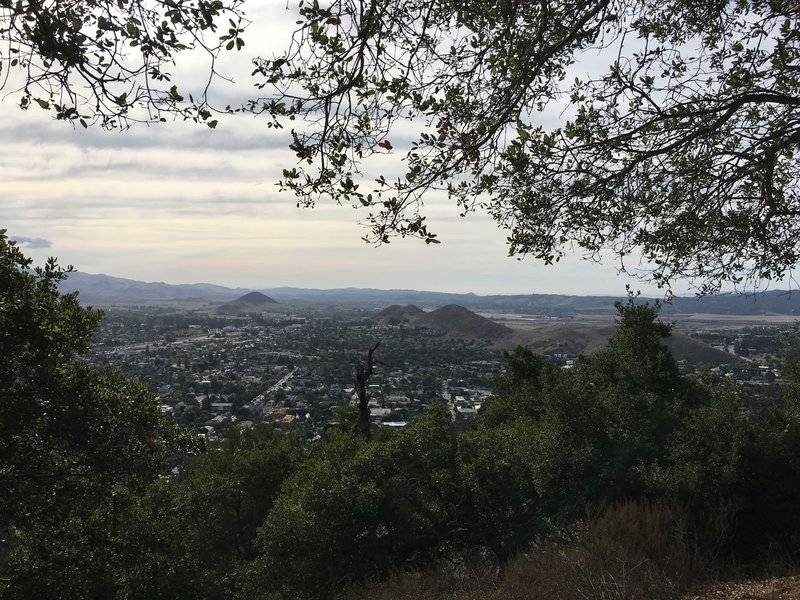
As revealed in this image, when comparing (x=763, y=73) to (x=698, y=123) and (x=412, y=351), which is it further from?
(x=412, y=351)

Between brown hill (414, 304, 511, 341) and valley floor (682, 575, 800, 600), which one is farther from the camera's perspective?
brown hill (414, 304, 511, 341)

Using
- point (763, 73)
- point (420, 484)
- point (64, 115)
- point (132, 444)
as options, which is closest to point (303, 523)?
point (420, 484)

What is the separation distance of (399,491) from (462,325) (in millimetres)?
96089

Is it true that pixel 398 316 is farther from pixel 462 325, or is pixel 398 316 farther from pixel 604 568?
pixel 604 568

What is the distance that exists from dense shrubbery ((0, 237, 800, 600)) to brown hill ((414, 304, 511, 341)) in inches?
3128

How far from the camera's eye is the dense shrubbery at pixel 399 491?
607 cm

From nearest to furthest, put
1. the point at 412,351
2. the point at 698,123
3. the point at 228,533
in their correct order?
the point at 698,123 < the point at 228,533 < the point at 412,351

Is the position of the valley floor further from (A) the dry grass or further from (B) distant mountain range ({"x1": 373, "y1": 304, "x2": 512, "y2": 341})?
(B) distant mountain range ({"x1": 373, "y1": 304, "x2": 512, "y2": 341})

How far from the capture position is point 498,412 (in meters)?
19.2

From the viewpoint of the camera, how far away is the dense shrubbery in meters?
6.07

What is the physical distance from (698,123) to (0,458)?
8325 mm

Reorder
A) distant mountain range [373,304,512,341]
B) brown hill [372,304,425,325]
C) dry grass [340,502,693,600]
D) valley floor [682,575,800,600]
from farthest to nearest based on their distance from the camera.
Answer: brown hill [372,304,425,325]
distant mountain range [373,304,512,341]
dry grass [340,502,693,600]
valley floor [682,575,800,600]

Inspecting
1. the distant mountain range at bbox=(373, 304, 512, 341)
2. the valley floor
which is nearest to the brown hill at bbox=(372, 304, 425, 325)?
the distant mountain range at bbox=(373, 304, 512, 341)

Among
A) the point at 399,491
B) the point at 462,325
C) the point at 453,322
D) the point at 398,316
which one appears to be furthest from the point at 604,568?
the point at 398,316
